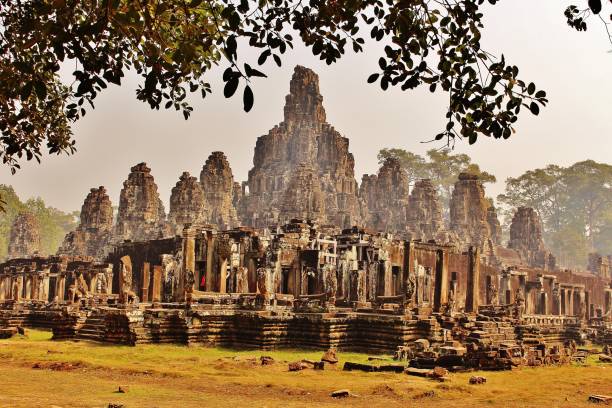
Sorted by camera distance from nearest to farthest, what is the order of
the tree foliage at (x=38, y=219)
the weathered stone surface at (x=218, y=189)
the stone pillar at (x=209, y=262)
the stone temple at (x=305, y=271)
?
the stone temple at (x=305, y=271), the stone pillar at (x=209, y=262), the weathered stone surface at (x=218, y=189), the tree foliage at (x=38, y=219)

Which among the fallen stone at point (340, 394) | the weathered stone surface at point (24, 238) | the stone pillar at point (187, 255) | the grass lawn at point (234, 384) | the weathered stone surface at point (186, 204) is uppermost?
the weathered stone surface at point (186, 204)

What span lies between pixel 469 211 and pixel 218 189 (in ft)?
71.2

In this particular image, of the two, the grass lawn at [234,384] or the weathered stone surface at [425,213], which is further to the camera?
the weathered stone surface at [425,213]

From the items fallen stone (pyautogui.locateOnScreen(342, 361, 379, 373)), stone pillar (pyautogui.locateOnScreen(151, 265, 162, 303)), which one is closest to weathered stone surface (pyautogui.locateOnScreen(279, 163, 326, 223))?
stone pillar (pyautogui.locateOnScreen(151, 265, 162, 303))

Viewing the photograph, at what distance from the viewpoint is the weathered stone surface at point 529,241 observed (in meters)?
64.7

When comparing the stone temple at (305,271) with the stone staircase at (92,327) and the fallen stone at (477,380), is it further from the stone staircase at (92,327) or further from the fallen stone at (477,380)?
the fallen stone at (477,380)

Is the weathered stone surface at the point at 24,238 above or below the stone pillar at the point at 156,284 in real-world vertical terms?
above

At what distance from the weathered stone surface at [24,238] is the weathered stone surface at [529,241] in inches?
1696

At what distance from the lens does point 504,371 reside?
1723 centimetres

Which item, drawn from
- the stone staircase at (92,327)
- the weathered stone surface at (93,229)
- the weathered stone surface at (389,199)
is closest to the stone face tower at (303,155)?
the weathered stone surface at (389,199)

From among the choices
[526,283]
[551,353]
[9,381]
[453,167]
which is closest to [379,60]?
[9,381]

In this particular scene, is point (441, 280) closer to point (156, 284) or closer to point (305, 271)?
point (305, 271)

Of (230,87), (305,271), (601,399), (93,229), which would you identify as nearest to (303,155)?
(93,229)

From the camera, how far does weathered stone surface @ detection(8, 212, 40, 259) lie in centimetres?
6381
